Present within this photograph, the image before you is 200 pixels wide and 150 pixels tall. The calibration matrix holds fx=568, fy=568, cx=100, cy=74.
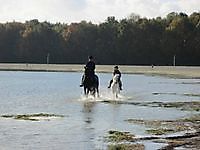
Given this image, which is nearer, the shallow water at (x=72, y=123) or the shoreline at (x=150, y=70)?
the shallow water at (x=72, y=123)

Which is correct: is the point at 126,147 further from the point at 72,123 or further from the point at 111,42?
the point at 111,42

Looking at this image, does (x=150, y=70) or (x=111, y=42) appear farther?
(x=111, y=42)

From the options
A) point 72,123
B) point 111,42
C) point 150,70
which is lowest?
point 150,70

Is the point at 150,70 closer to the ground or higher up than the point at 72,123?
closer to the ground

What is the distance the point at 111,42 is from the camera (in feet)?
417

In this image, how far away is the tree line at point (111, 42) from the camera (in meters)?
118

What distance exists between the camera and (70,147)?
44.3 ft

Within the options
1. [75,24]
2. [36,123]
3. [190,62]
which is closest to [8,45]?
[75,24]

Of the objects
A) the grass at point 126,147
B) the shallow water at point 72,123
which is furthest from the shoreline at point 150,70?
the grass at point 126,147

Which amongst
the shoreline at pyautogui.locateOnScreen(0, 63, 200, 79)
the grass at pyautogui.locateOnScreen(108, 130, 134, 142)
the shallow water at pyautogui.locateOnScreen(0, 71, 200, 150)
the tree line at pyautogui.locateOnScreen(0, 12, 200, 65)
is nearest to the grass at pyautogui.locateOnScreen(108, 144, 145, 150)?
the shallow water at pyautogui.locateOnScreen(0, 71, 200, 150)

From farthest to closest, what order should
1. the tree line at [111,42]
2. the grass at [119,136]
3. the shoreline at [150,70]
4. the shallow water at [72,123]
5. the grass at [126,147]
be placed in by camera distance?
the tree line at [111,42]
the shoreline at [150,70]
the grass at [119,136]
the shallow water at [72,123]
the grass at [126,147]

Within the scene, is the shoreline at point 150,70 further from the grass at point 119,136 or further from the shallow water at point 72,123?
the grass at point 119,136

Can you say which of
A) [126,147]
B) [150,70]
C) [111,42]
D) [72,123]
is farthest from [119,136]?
[111,42]

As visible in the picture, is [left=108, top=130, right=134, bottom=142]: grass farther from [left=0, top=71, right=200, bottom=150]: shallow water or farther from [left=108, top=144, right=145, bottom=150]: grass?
[left=108, top=144, right=145, bottom=150]: grass
